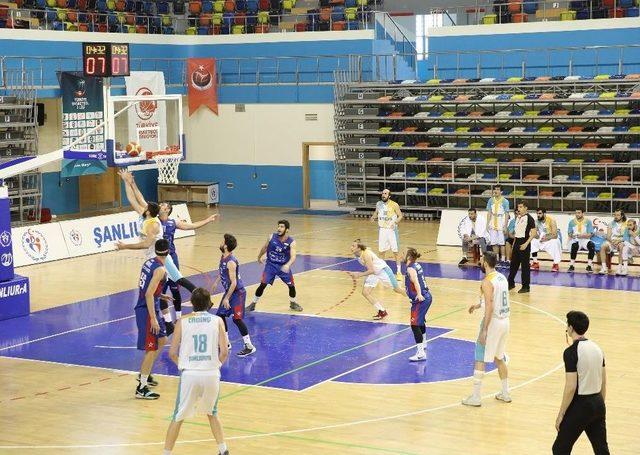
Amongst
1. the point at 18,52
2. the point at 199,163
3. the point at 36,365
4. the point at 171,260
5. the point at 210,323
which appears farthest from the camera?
the point at 199,163

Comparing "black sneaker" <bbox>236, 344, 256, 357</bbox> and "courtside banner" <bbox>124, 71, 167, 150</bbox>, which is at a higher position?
"courtside banner" <bbox>124, 71, 167, 150</bbox>

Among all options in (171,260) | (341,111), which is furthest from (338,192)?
(171,260)

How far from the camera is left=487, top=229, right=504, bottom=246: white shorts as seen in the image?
24.6 metres

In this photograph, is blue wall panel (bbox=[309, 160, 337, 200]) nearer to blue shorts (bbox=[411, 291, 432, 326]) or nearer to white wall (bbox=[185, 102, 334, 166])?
white wall (bbox=[185, 102, 334, 166])

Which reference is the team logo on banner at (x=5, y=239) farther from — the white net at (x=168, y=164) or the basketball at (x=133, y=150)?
the white net at (x=168, y=164)

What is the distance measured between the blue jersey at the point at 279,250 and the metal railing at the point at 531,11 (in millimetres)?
17784

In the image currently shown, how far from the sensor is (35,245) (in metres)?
25.8

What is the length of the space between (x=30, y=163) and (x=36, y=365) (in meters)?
4.11

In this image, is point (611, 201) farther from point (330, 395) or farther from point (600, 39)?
point (330, 395)

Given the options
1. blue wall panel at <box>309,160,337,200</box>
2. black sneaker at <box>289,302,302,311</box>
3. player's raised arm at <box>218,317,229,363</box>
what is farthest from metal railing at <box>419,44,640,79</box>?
player's raised arm at <box>218,317,229,363</box>

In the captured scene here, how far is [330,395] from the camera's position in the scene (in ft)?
46.1

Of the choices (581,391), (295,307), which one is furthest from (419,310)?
(581,391)

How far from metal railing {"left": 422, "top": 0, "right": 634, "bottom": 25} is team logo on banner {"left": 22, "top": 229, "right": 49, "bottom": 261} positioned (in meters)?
15.6

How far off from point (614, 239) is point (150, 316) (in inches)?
503
